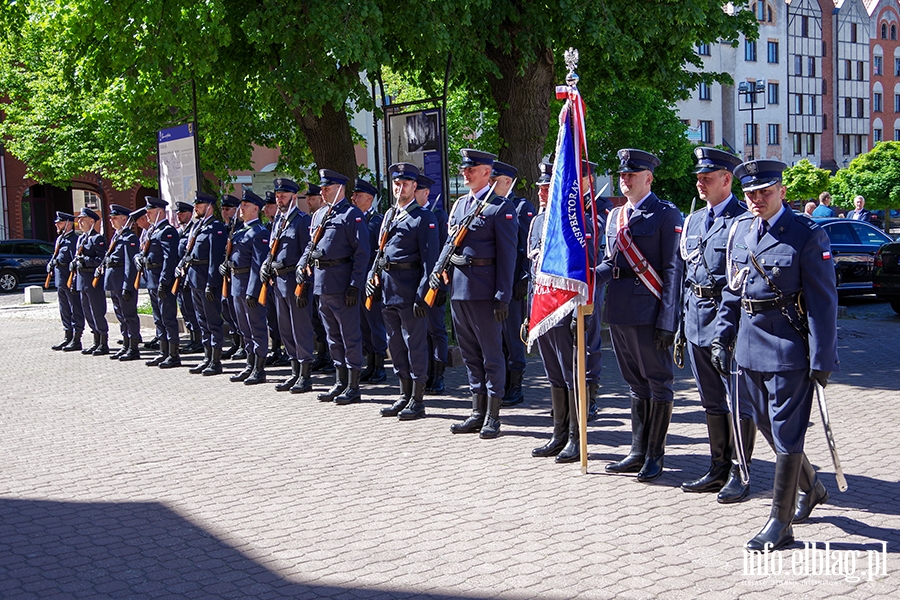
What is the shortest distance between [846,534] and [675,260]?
6.82 ft

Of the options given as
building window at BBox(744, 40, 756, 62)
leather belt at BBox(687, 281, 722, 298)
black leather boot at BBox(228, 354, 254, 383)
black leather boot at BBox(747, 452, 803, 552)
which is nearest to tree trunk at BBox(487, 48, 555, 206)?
black leather boot at BBox(228, 354, 254, 383)

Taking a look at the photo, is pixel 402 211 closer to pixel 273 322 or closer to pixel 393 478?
pixel 393 478

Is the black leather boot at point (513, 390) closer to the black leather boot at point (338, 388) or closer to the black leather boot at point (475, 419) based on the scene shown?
the black leather boot at point (475, 419)

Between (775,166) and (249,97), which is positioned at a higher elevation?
(249,97)

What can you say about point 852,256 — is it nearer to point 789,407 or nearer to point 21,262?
point 789,407

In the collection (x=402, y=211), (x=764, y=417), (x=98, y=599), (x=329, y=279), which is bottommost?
(x=98, y=599)

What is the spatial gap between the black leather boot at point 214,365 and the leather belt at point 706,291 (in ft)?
24.7

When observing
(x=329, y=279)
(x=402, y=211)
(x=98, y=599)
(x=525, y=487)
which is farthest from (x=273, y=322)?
(x=98, y=599)

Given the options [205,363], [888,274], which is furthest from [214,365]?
[888,274]

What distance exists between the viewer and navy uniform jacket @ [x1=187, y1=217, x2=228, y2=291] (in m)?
12.2

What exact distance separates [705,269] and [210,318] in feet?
25.0

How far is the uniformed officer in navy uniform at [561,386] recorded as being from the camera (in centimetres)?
734

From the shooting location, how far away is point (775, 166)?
5352 millimetres

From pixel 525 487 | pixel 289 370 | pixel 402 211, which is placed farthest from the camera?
pixel 289 370
